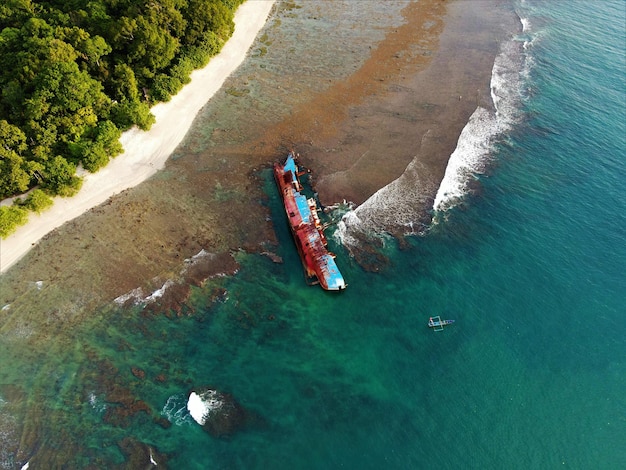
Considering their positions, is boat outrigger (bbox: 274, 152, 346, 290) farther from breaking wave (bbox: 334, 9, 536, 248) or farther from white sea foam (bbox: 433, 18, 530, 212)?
white sea foam (bbox: 433, 18, 530, 212)

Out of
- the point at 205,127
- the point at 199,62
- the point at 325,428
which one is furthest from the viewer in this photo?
the point at 199,62

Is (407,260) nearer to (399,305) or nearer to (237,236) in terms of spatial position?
(399,305)

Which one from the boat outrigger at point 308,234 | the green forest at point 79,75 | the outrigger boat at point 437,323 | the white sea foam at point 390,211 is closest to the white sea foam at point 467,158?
the white sea foam at point 390,211

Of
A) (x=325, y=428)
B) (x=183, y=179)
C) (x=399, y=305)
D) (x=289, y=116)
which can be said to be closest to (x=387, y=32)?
(x=289, y=116)

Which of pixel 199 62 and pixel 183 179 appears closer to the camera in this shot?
pixel 183 179

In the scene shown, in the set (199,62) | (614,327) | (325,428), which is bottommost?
(614,327)

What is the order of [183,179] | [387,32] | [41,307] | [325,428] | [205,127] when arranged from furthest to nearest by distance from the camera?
[387,32], [205,127], [183,179], [41,307], [325,428]

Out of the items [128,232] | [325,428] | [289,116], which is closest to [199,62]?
[289,116]

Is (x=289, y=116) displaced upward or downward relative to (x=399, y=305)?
upward
